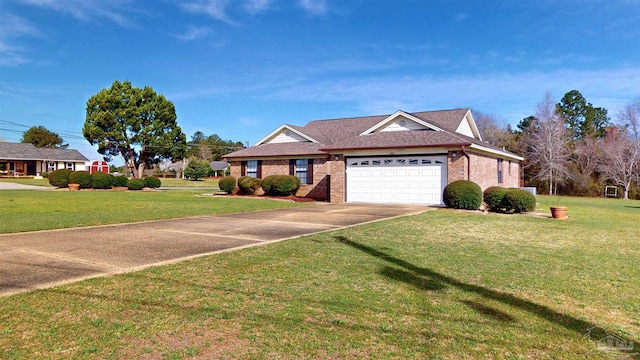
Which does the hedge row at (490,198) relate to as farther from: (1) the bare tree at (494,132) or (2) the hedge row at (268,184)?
(1) the bare tree at (494,132)

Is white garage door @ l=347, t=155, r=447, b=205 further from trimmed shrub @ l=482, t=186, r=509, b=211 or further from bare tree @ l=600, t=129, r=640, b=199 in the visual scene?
bare tree @ l=600, t=129, r=640, b=199

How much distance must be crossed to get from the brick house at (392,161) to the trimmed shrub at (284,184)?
76 cm

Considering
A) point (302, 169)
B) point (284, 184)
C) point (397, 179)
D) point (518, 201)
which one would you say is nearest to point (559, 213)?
A: point (518, 201)

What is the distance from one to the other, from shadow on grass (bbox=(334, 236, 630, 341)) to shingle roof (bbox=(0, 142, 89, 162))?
59548 mm

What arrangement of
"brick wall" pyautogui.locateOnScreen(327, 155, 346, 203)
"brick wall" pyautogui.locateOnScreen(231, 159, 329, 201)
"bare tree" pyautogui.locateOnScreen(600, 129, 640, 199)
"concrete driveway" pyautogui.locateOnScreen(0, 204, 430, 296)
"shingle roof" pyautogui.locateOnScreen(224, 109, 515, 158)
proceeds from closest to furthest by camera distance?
1. "concrete driveway" pyautogui.locateOnScreen(0, 204, 430, 296)
2. "shingle roof" pyautogui.locateOnScreen(224, 109, 515, 158)
3. "brick wall" pyautogui.locateOnScreen(327, 155, 346, 203)
4. "brick wall" pyautogui.locateOnScreen(231, 159, 329, 201)
5. "bare tree" pyautogui.locateOnScreen(600, 129, 640, 199)

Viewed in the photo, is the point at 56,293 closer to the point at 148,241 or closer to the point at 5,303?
the point at 5,303

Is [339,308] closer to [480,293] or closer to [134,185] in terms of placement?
Answer: [480,293]

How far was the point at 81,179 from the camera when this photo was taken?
28453 millimetres

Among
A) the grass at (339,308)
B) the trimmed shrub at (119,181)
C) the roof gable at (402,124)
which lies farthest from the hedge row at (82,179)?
the grass at (339,308)

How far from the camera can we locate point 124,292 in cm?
457

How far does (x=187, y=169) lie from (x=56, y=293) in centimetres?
5513

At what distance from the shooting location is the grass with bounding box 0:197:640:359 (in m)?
3.34

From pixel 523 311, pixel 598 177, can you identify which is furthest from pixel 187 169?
pixel 523 311

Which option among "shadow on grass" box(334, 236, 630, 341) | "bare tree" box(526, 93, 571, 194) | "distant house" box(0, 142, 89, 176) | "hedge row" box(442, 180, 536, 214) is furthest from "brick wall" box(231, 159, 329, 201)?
"distant house" box(0, 142, 89, 176)
